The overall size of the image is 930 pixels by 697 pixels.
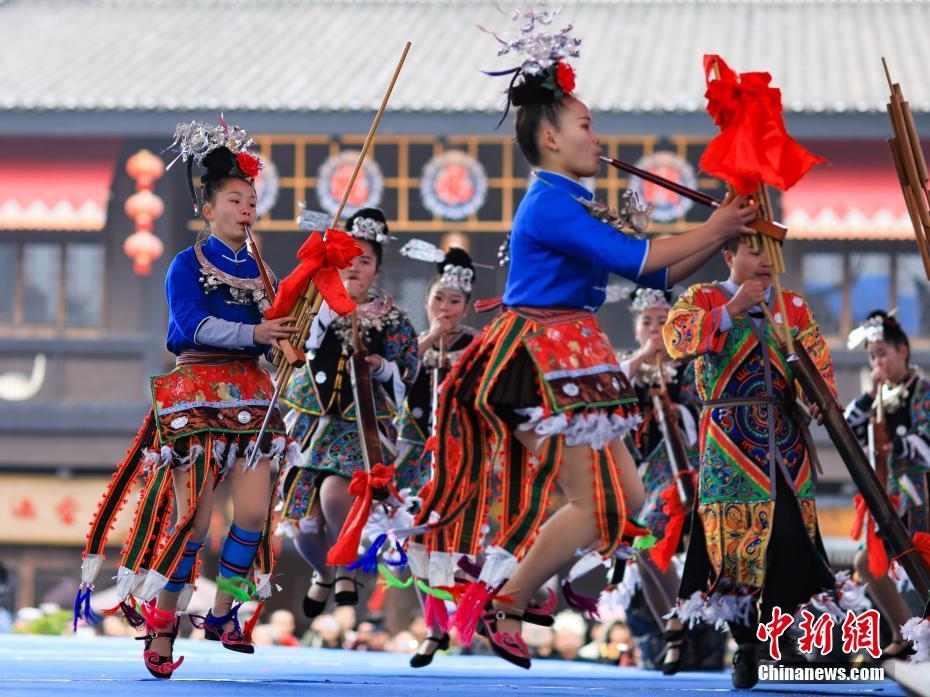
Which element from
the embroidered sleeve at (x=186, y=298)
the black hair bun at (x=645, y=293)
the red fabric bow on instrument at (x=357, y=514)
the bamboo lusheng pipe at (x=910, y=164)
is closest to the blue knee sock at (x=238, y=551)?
the red fabric bow on instrument at (x=357, y=514)

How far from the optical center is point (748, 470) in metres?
5.24

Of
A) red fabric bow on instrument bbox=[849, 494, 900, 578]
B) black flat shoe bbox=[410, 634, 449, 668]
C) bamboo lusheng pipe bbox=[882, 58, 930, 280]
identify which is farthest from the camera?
red fabric bow on instrument bbox=[849, 494, 900, 578]

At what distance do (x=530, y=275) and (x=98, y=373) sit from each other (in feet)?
34.8

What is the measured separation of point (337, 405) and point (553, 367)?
2.43 metres

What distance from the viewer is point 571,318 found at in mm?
4445

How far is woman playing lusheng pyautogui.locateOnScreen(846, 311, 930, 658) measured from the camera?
757cm

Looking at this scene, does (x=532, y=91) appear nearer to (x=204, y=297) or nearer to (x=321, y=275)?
(x=321, y=275)

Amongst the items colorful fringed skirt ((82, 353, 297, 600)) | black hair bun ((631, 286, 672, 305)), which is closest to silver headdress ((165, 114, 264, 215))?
colorful fringed skirt ((82, 353, 297, 600))

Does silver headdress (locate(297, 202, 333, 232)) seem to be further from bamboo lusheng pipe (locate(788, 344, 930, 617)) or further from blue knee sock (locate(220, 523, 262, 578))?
bamboo lusheng pipe (locate(788, 344, 930, 617))

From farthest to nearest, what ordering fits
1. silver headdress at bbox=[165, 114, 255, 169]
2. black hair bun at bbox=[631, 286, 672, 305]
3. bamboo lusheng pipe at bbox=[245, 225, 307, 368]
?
black hair bun at bbox=[631, 286, 672, 305] → silver headdress at bbox=[165, 114, 255, 169] → bamboo lusheng pipe at bbox=[245, 225, 307, 368]

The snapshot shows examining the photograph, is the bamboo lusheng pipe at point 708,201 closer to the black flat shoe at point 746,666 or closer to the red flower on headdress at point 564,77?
the red flower on headdress at point 564,77

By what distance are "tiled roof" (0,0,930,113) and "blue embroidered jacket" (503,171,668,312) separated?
8844mm

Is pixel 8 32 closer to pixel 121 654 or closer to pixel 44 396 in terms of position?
pixel 44 396

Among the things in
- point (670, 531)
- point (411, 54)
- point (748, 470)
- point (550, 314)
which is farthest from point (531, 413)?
point (411, 54)
